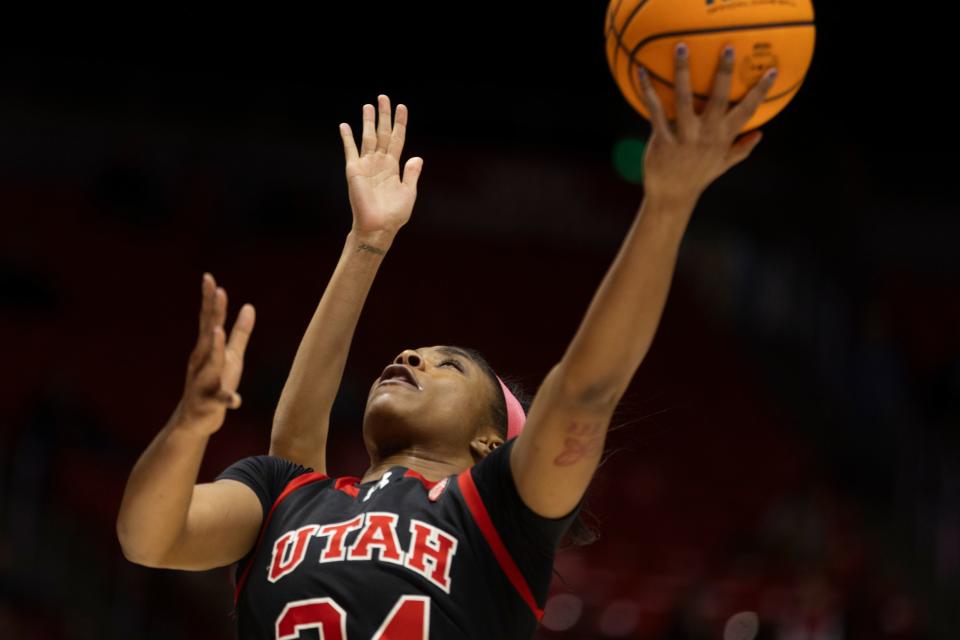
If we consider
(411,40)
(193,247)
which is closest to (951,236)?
(411,40)

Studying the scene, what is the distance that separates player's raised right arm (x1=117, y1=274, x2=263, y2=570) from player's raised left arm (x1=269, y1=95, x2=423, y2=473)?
1.55ft

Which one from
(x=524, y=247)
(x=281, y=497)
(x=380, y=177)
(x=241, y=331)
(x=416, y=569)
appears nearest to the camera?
(x=241, y=331)

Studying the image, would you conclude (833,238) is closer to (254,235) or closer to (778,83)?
(254,235)

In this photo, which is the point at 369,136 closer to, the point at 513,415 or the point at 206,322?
the point at 513,415

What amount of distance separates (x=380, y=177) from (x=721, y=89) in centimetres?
159

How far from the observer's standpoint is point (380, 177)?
3721mm

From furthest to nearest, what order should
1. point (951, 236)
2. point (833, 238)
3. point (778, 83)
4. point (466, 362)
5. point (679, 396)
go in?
1. point (951, 236)
2. point (833, 238)
3. point (679, 396)
4. point (466, 362)
5. point (778, 83)

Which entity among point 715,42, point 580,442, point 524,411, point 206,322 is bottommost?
point 524,411

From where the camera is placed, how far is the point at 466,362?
138 inches

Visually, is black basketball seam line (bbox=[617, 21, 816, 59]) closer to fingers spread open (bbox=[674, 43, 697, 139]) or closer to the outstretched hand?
fingers spread open (bbox=[674, 43, 697, 139])

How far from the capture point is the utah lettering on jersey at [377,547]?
9.31 ft

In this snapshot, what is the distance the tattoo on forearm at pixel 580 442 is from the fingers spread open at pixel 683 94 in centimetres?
58

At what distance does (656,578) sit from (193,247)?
6.19 metres

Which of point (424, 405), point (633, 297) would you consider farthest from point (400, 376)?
point (633, 297)
